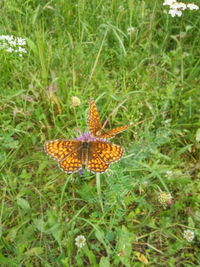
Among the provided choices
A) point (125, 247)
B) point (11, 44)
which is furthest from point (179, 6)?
point (125, 247)

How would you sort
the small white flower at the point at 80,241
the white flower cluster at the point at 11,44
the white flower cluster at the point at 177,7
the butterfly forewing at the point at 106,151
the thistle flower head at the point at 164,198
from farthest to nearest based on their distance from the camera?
the white flower cluster at the point at 177,7 < the white flower cluster at the point at 11,44 < the thistle flower head at the point at 164,198 < the small white flower at the point at 80,241 < the butterfly forewing at the point at 106,151

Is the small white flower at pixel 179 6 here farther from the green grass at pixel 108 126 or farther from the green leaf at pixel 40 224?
the green leaf at pixel 40 224

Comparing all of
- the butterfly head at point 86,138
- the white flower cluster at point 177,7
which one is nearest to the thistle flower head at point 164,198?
the butterfly head at point 86,138

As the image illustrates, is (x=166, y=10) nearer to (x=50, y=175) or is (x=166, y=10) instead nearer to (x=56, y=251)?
(x=50, y=175)

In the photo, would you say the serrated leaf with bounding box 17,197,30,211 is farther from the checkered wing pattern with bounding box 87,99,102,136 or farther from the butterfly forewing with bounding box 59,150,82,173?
the checkered wing pattern with bounding box 87,99,102,136

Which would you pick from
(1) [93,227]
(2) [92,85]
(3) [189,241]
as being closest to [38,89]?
(2) [92,85]

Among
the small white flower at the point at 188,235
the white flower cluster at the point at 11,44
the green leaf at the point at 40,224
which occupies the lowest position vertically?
the small white flower at the point at 188,235

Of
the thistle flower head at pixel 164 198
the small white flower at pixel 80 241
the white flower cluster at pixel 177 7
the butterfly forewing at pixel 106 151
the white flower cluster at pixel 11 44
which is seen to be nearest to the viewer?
the butterfly forewing at pixel 106 151

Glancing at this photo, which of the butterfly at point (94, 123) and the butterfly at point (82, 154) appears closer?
the butterfly at point (82, 154)

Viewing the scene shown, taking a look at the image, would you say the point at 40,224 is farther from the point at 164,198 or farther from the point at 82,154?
the point at 164,198
